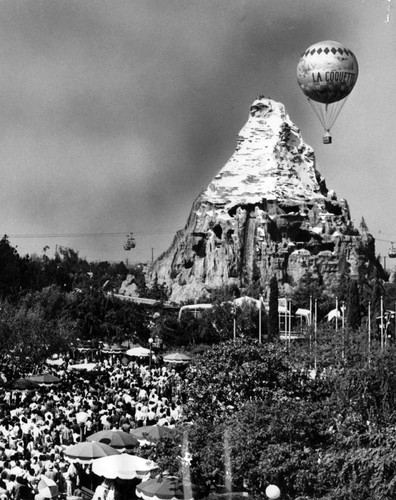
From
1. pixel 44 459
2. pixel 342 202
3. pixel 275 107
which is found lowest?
pixel 44 459

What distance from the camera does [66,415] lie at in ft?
121

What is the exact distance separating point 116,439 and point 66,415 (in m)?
8.10

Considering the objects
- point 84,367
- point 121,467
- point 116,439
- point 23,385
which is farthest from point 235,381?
point 84,367

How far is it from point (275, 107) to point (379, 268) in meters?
31.3

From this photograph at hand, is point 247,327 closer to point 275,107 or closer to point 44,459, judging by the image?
point 44,459

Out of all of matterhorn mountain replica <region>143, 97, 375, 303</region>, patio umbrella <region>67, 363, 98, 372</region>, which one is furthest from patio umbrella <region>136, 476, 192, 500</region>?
matterhorn mountain replica <region>143, 97, 375, 303</region>

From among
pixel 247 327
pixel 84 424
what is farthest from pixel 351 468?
pixel 247 327

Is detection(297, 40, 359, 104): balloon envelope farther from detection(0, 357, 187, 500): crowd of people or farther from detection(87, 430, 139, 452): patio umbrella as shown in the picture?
detection(87, 430, 139, 452): patio umbrella

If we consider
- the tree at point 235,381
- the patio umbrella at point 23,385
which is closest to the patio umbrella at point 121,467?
the tree at point 235,381

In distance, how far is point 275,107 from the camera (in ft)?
561

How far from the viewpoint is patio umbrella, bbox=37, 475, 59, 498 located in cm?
2376

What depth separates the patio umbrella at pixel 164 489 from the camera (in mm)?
24067

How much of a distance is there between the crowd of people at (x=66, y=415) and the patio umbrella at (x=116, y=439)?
88cm

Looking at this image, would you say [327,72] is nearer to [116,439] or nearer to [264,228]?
[116,439]
